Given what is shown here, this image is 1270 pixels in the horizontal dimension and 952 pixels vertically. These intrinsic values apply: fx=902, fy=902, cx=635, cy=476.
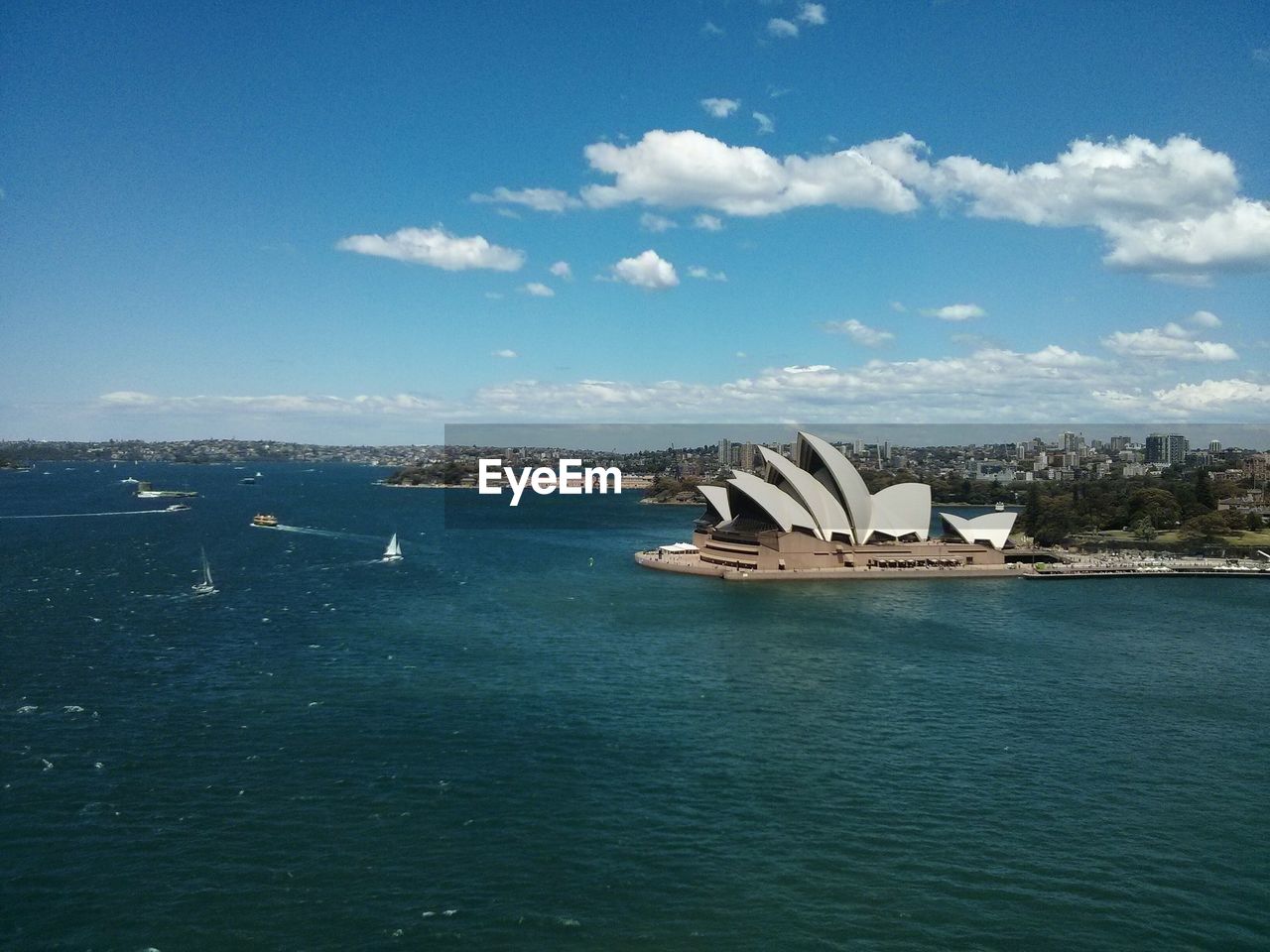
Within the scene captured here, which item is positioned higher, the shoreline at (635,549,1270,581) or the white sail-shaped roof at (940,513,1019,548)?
the white sail-shaped roof at (940,513,1019,548)

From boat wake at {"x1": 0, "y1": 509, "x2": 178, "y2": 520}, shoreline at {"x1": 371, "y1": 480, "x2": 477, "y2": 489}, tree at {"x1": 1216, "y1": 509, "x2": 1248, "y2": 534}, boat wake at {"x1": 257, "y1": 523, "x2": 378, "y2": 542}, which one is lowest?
boat wake at {"x1": 257, "y1": 523, "x2": 378, "y2": 542}

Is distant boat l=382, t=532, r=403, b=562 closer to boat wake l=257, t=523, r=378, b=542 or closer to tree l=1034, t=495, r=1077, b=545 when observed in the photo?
boat wake l=257, t=523, r=378, b=542

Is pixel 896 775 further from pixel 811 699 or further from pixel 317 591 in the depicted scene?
pixel 317 591

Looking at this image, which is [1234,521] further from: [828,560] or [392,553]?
[392,553]

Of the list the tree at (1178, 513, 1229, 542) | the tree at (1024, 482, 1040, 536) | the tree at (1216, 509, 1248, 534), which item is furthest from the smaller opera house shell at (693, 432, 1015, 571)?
the tree at (1216, 509, 1248, 534)

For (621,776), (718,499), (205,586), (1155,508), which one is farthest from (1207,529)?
(205,586)
